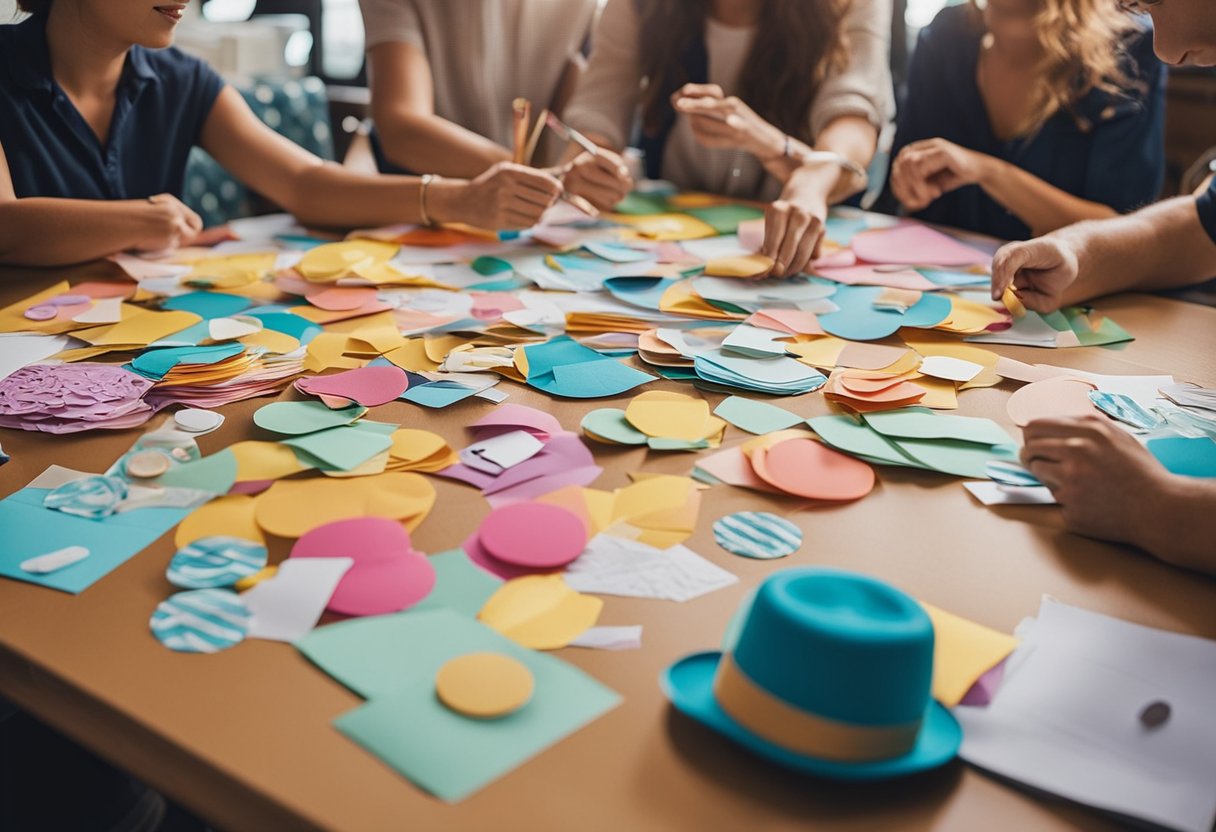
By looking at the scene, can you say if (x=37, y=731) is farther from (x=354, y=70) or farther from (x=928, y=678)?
(x=354, y=70)

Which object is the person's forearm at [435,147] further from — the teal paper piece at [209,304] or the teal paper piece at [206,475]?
the teal paper piece at [206,475]

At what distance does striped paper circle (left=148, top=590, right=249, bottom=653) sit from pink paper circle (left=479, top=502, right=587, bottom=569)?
18 cm

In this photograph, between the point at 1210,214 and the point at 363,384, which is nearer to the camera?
the point at 363,384

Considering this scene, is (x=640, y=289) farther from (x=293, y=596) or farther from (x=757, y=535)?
(x=293, y=596)

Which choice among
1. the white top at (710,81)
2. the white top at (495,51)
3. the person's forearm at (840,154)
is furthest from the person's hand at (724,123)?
the white top at (495,51)

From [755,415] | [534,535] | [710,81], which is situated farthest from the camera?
[710,81]

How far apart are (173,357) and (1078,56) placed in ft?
5.18

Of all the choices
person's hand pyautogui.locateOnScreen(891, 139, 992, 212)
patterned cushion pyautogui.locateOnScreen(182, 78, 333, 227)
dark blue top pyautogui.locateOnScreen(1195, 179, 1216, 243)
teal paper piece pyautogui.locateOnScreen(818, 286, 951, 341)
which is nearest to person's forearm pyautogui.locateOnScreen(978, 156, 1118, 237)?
person's hand pyautogui.locateOnScreen(891, 139, 992, 212)

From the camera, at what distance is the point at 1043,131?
1.75 meters

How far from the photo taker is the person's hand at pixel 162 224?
1.32m

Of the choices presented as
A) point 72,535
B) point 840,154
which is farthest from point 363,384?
point 840,154

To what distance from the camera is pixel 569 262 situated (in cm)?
137

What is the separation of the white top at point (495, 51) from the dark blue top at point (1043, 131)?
804 mm

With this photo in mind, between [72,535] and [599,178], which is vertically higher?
[599,178]
